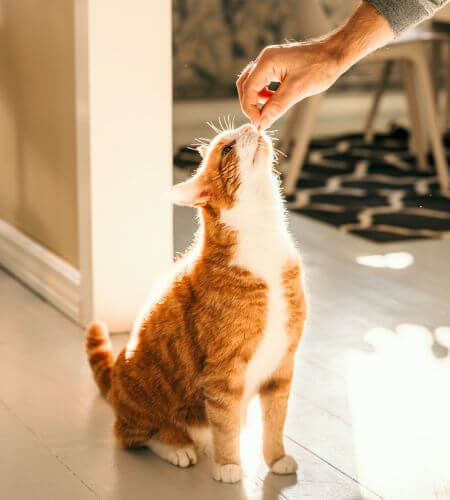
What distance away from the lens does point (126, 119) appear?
8.12 feet

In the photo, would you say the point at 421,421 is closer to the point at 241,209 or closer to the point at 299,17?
the point at 241,209

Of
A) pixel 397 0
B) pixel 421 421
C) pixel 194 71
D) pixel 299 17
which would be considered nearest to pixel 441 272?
pixel 421 421

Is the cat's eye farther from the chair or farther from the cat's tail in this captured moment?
the chair

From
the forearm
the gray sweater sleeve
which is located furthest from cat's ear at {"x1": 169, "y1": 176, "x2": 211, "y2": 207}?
the gray sweater sleeve

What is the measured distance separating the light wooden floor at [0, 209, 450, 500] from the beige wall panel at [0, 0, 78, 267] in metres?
0.24

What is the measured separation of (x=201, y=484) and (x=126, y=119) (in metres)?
1.08

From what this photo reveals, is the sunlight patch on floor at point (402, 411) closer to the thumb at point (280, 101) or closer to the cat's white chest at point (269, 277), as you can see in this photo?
the cat's white chest at point (269, 277)

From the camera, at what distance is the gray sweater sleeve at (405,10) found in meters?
1.44

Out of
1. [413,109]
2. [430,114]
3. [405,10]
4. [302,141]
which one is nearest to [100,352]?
[405,10]

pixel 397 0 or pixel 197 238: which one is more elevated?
pixel 397 0

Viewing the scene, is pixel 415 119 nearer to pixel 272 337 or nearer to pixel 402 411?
pixel 402 411

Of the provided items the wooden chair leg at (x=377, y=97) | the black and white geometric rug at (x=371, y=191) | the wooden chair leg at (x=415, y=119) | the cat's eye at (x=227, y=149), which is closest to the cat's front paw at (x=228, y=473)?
the cat's eye at (x=227, y=149)

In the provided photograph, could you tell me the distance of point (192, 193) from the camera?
168 centimetres

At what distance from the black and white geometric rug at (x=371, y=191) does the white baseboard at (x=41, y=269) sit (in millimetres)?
1259
